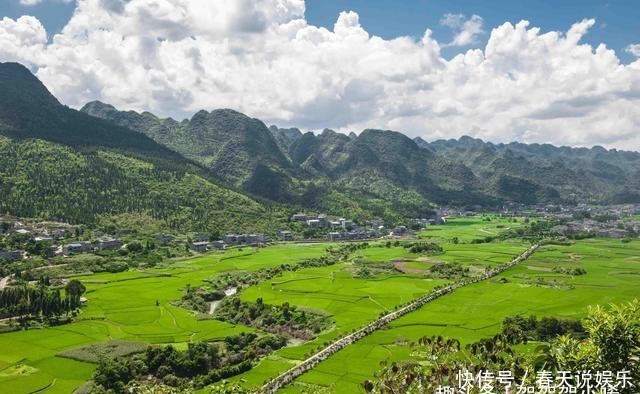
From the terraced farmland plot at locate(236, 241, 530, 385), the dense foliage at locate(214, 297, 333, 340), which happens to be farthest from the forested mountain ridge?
the dense foliage at locate(214, 297, 333, 340)

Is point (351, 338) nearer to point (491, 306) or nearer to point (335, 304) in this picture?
point (335, 304)

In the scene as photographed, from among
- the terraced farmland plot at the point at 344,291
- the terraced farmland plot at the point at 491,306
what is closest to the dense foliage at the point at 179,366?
the terraced farmland plot at the point at 344,291

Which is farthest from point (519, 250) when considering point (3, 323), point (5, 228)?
point (5, 228)

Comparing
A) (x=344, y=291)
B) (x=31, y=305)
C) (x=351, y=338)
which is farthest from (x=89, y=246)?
(x=351, y=338)

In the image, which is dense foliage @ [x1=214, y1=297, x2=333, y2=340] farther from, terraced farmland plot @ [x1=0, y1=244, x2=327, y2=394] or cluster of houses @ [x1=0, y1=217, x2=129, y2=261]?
cluster of houses @ [x1=0, y1=217, x2=129, y2=261]

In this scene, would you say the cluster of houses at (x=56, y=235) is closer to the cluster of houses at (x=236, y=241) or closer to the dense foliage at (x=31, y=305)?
the cluster of houses at (x=236, y=241)
